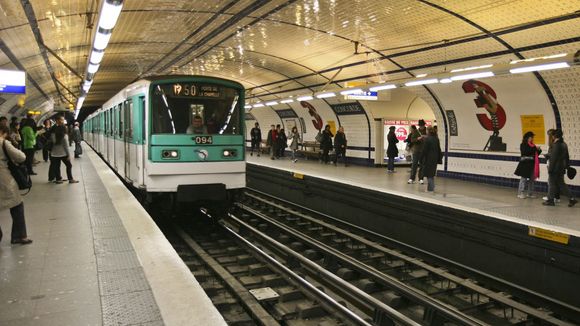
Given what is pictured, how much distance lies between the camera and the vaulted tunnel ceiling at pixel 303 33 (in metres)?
8.76

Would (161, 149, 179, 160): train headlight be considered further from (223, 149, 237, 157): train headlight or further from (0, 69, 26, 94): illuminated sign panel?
(0, 69, 26, 94): illuminated sign panel

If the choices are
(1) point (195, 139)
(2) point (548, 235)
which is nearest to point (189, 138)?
(1) point (195, 139)

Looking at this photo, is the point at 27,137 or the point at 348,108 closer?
the point at 27,137

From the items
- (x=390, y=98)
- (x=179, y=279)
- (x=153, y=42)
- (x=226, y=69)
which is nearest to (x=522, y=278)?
(x=179, y=279)

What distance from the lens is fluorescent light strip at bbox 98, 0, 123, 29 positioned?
629 centimetres

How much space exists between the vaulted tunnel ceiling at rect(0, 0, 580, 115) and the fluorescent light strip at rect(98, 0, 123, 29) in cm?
223

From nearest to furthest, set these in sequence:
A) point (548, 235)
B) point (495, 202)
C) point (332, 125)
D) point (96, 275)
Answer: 1. point (96, 275)
2. point (548, 235)
3. point (495, 202)
4. point (332, 125)

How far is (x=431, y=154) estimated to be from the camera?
34.8 ft

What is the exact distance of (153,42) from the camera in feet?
46.6

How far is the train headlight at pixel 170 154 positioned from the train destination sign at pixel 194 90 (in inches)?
40.2

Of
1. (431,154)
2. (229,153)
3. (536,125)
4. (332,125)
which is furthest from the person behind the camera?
(332,125)

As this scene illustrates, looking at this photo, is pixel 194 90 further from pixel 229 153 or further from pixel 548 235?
pixel 548 235

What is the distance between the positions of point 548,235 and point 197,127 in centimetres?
580

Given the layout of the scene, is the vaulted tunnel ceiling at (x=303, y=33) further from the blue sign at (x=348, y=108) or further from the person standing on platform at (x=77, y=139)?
the person standing on platform at (x=77, y=139)
